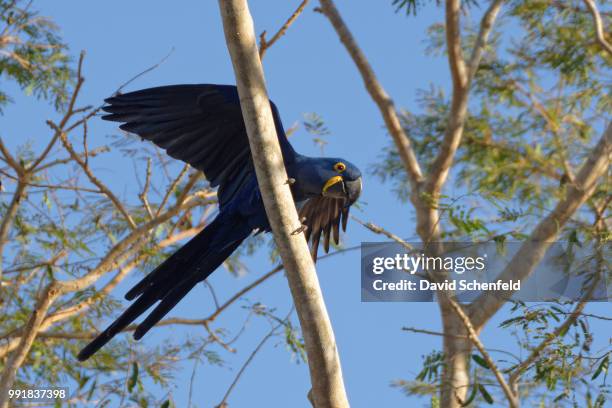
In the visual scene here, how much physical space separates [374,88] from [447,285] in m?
2.09

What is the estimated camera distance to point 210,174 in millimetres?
4582

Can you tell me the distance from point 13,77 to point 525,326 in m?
4.49

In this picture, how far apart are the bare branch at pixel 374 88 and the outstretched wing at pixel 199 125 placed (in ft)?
8.69

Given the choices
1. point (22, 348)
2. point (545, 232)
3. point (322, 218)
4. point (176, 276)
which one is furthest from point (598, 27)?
point (22, 348)

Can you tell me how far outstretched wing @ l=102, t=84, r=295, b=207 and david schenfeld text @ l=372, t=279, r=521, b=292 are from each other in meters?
1.00

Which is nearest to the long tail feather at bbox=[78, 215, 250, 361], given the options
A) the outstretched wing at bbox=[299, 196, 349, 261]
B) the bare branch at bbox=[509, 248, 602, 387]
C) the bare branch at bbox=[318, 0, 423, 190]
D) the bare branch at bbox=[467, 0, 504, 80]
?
the outstretched wing at bbox=[299, 196, 349, 261]

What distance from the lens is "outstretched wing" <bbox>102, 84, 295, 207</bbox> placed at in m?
4.33

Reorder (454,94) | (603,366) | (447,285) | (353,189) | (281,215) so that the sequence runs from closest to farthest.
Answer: (281,215) → (603,366) → (353,189) → (447,285) → (454,94)

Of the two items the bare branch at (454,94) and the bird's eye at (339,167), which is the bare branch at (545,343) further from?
the bare branch at (454,94)

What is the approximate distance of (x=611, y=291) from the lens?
14.7ft

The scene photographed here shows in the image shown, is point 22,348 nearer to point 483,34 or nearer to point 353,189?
point 353,189

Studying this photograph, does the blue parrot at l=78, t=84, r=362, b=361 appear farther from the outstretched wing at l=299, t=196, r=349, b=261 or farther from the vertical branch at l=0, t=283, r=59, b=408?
the vertical branch at l=0, t=283, r=59, b=408

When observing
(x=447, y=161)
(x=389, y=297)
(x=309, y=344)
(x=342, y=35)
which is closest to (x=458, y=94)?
(x=447, y=161)

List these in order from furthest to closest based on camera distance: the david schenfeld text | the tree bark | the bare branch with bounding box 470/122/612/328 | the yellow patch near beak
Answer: the bare branch with bounding box 470/122/612/328
the david schenfeld text
the yellow patch near beak
the tree bark
